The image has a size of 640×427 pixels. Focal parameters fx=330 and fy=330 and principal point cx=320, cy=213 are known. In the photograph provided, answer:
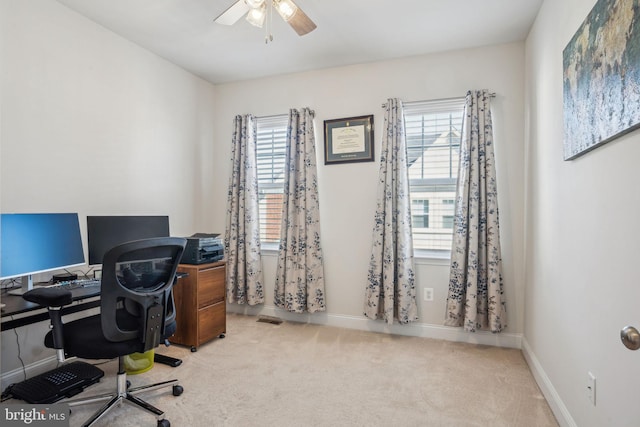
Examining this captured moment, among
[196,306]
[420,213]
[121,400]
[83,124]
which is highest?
[83,124]

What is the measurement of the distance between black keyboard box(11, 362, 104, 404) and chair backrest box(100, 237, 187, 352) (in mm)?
797

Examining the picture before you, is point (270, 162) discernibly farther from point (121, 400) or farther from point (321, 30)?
point (121, 400)

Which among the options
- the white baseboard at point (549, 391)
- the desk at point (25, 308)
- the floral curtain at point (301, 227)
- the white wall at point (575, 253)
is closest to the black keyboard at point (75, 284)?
the desk at point (25, 308)

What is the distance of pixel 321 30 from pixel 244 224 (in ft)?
6.74

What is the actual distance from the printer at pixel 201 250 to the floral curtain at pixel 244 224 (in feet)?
1.87

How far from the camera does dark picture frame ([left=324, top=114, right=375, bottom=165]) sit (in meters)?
3.32

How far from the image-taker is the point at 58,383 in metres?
2.13

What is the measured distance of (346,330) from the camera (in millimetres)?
3316

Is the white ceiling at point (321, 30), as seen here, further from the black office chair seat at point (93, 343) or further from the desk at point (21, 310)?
the black office chair seat at point (93, 343)

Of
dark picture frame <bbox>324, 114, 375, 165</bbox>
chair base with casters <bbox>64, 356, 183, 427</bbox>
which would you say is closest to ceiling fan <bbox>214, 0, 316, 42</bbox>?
dark picture frame <bbox>324, 114, 375, 165</bbox>

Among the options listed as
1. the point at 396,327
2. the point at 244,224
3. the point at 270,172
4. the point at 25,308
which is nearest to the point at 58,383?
the point at 25,308

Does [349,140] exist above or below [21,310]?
above

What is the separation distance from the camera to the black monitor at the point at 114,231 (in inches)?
94.3

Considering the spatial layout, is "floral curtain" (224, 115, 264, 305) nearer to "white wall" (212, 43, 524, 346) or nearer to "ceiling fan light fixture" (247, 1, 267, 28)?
"white wall" (212, 43, 524, 346)
